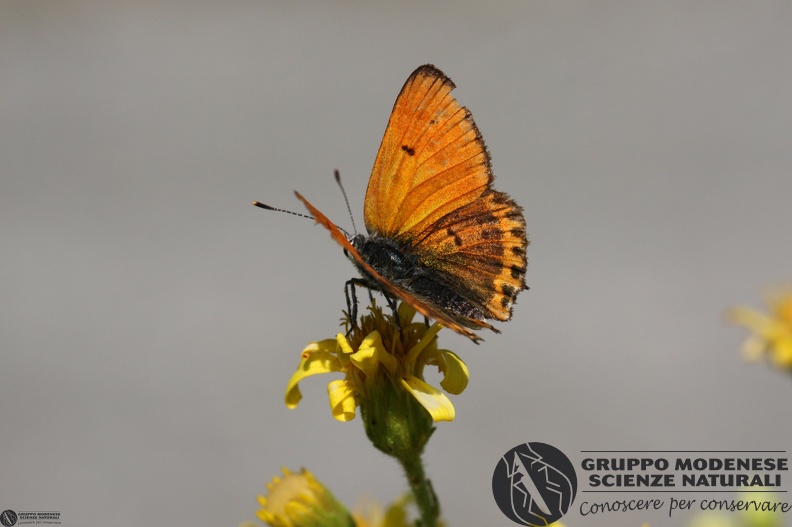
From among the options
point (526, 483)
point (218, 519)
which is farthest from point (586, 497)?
point (526, 483)

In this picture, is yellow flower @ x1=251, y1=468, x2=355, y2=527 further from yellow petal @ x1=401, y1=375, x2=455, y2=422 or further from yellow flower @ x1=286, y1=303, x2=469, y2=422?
yellow petal @ x1=401, y1=375, x2=455, y2=422

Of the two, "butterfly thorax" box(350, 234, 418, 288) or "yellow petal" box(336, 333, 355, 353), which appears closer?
"yellow petal" box(336, 333, 355, 353)

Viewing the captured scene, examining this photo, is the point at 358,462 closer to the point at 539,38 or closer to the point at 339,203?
the point at 339,203

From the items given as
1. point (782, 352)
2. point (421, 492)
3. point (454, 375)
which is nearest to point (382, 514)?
point (421, 492)

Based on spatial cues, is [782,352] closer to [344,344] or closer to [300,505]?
[344,344]

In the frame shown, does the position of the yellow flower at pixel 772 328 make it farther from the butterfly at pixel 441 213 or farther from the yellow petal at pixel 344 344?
the yellow petal at pixel 344 344

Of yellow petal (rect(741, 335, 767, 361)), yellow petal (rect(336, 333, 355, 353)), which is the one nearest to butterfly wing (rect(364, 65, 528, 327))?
yellow petal (rect(336, 333, 355, 353))

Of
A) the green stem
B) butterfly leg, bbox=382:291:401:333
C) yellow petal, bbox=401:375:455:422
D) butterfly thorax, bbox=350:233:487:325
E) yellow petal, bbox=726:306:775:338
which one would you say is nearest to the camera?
the green stem
